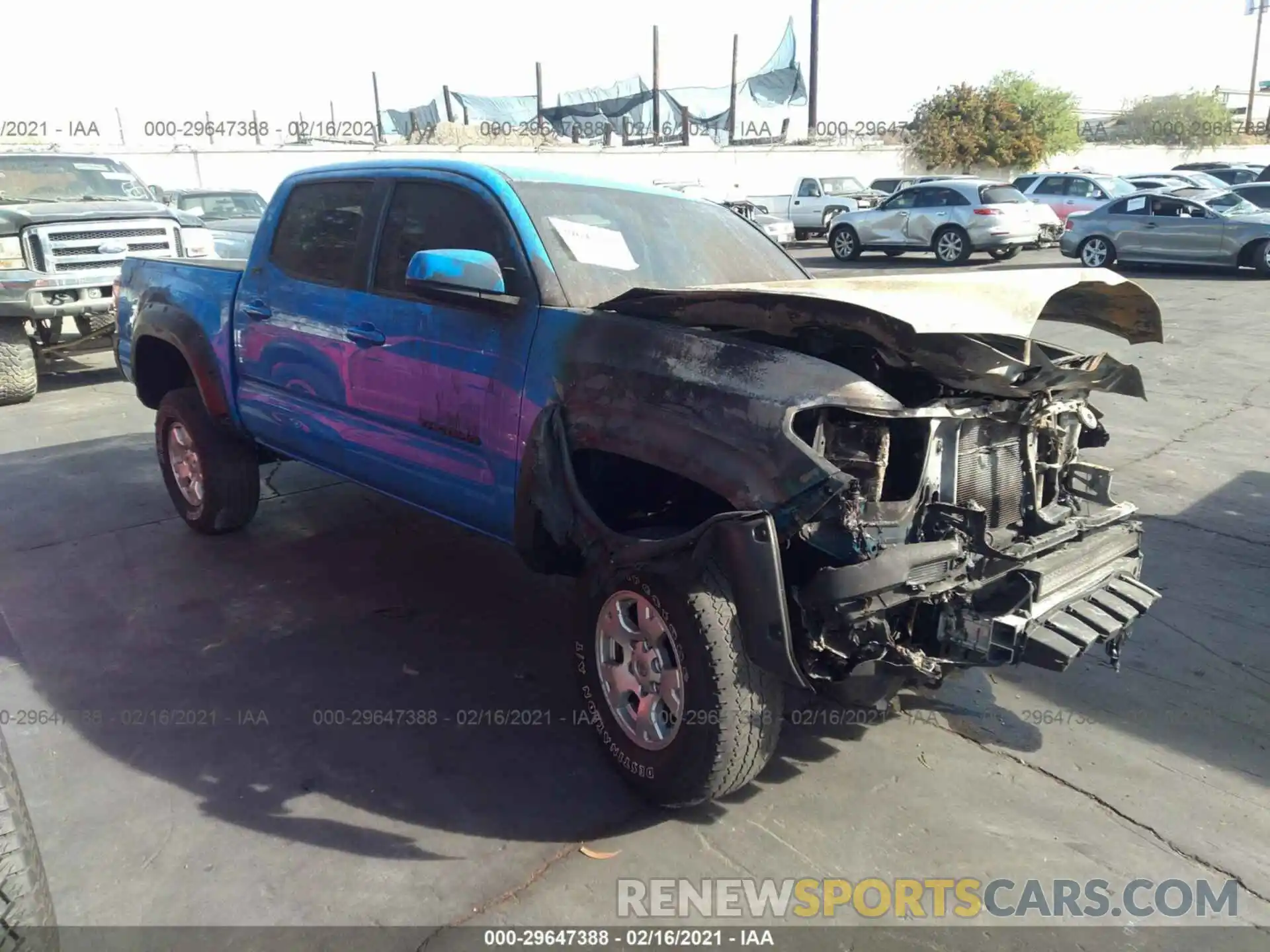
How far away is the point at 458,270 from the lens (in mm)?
3350

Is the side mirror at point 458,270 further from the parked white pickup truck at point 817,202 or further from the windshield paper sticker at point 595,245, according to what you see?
the parked white pickup truck at point 817,202

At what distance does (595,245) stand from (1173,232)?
1716 centimetres

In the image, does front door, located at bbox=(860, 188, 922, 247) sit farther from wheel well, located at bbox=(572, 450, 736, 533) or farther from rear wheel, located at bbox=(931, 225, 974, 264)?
wheel well, located at bbox=(572, 450, 736, 533)

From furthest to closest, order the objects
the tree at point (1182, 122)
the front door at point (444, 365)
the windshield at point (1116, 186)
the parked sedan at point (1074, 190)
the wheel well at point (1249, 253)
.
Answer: the tree at point (1182, 122) < the parked sedan at point (1074, 190) < the windshield at point (1116, 186) < the wheel well at point (1249, 253) < the front door at point (444, 365)

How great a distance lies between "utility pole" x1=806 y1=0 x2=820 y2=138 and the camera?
37125mm

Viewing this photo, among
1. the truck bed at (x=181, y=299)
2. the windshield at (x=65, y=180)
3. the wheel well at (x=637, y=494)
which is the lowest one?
the wheel well at (x=637, y=494)

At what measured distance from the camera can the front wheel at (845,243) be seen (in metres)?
21.8

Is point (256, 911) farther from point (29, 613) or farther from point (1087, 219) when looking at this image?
point (1087, 219)

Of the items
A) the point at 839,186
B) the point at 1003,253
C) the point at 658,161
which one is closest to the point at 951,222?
the point at 1003,253

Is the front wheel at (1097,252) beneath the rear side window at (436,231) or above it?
beneath

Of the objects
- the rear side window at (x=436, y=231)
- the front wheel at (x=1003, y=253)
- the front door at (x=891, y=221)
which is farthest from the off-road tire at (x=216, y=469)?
the front door at (x=891, y=221)

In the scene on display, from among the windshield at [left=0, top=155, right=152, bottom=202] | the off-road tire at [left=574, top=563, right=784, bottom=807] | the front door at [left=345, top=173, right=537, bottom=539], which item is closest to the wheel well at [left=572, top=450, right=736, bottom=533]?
the front door at [left=345, top=173, right=537, bottom=539]

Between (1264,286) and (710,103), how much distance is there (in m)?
26.4

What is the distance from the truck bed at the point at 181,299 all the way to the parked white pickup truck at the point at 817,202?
21236 mm
